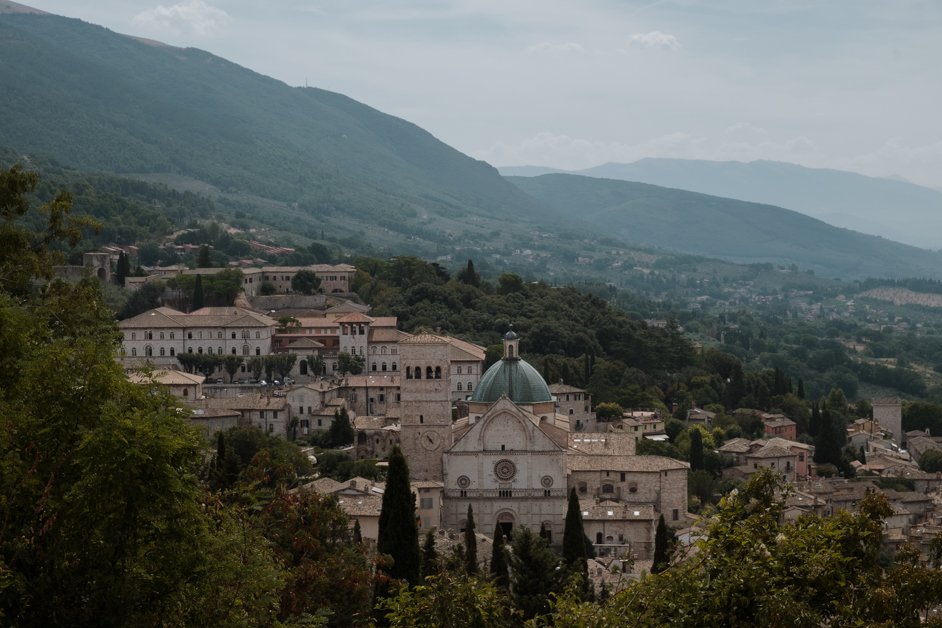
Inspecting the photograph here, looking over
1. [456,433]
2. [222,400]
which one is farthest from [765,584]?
[222,400]

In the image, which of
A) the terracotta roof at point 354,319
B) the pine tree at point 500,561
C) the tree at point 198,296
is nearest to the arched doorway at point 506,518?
the pine tree at point 500,561

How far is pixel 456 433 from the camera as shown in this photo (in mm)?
63500

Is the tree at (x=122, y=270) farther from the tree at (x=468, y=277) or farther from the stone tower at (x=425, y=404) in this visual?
the stone tower at (x=425, y=404)

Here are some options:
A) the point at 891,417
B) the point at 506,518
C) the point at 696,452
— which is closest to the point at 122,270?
the point at 696,452

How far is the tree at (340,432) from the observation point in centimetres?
7244

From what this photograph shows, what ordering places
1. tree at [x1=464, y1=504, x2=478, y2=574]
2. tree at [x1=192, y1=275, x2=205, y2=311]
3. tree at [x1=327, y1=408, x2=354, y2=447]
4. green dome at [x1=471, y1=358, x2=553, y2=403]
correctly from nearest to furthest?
tree at [x1=464, y1=504, x2=478, y2=574] < green dome at [x1=471, y1=358, x2=553, y2=403] < tree at [x1=327, y1=408, x2=354, y2=447] < tree at [x1=192, y1=275, x2=205, y2=311]

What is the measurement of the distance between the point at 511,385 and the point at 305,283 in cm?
4979

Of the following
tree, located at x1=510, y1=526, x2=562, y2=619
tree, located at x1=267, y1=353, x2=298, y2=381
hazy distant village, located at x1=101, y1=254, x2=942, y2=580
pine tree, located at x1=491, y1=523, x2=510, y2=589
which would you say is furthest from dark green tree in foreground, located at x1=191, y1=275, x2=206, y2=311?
tree, located at x1=510, y1=526, x2=562, y2=619

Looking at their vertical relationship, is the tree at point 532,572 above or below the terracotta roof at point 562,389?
below

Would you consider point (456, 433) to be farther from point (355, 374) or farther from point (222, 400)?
point (355, 374)

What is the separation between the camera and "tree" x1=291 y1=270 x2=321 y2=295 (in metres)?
113

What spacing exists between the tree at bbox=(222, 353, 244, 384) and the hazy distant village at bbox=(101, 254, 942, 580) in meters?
0.13

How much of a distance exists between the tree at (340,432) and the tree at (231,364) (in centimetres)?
1611

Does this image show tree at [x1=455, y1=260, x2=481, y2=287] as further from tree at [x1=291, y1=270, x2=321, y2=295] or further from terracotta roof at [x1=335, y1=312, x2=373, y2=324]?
terracotta roof at [x1=335, y1=312, x2=373, y2=324]
